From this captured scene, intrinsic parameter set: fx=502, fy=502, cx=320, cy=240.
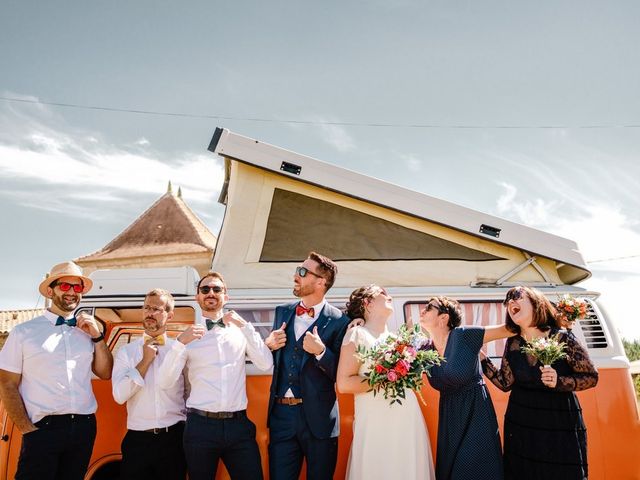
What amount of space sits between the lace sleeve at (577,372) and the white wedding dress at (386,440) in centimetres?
100

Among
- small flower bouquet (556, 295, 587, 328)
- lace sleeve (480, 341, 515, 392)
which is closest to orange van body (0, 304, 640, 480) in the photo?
lace sleeve (480, 341, 515, 392)

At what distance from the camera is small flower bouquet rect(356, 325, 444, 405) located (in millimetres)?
3240

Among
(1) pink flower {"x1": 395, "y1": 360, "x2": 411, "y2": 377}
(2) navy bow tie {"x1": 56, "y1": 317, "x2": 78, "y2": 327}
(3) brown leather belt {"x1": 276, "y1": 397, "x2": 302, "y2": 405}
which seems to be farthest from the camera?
(2) navy bow tie {"x1": 56, "y1": 317, "x2": 78, "y2": 327}

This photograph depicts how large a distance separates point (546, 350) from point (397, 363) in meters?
1.00

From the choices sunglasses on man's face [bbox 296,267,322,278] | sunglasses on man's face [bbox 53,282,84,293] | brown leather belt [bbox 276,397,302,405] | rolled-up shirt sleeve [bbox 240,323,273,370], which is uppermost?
sunglasses on man's face [bbox 296,267,322,278]

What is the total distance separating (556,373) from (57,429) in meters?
3.44

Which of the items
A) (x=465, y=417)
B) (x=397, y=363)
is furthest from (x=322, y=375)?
(x=465, y=417)

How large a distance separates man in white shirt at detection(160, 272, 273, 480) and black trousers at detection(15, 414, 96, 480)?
72 cm

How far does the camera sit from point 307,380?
364cm

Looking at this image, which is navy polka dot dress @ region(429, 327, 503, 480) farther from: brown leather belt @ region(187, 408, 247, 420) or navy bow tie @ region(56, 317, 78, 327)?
navy bow tie @ region(56, 317, 78, 327)

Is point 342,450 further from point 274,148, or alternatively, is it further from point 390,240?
point 274,148

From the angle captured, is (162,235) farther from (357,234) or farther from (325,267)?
(325,267)

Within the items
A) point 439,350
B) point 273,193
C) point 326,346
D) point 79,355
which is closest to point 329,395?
point 326,346

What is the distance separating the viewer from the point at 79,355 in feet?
12.3
